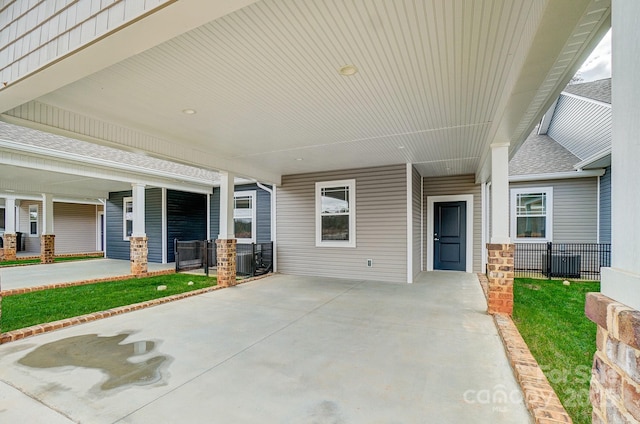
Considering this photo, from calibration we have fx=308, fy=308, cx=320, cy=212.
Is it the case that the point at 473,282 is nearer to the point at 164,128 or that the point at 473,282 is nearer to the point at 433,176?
the point at 433,176

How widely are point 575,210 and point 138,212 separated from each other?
39.4 feet

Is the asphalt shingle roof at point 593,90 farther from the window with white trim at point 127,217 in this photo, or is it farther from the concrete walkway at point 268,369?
the window with white trim at point 127,217

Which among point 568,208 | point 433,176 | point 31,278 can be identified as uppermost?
point 433,176

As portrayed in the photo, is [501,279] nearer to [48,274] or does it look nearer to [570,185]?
[570,185]

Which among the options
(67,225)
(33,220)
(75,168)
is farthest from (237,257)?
(33,220)

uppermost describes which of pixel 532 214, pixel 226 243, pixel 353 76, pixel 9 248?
pixel 353 76

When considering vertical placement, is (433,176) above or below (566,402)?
above

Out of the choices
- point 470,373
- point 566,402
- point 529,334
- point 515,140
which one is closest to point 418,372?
point 470,373

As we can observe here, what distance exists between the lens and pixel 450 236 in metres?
8.77

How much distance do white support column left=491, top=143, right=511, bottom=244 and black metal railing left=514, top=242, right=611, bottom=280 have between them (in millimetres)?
4528

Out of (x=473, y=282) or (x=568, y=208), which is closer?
(x=473, y=282)

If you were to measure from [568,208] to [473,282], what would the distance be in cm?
394

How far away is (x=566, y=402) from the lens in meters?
2.30

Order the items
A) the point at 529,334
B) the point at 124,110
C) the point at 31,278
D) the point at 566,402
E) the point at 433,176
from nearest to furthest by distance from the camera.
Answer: the point at 566,402
the point at 529,334
the point at 124,110
the point at 31,278
the point at 433,176
